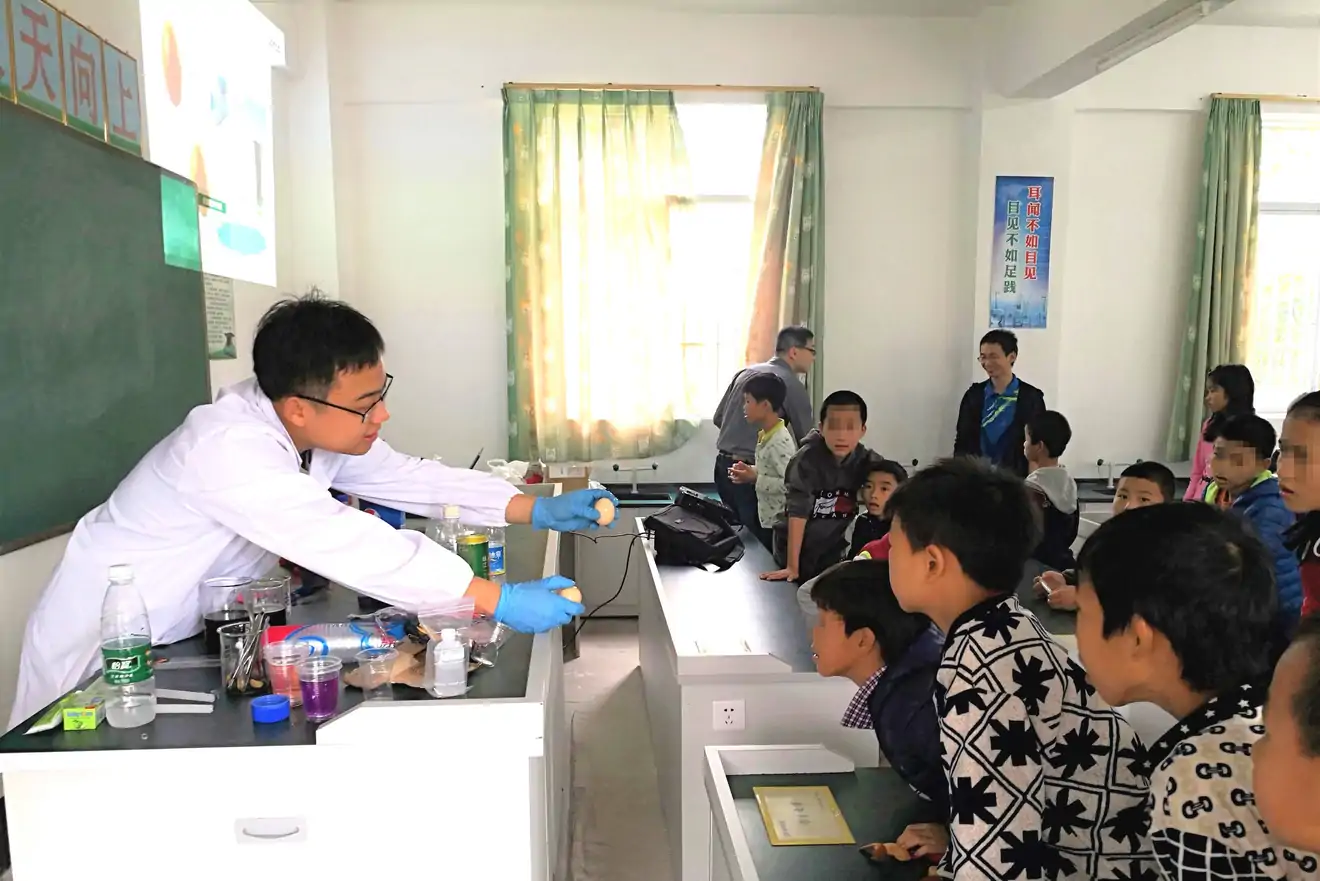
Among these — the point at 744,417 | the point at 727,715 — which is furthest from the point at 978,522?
the point at 744,417

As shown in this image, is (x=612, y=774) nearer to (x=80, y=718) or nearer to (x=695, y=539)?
(x=695, y=539)

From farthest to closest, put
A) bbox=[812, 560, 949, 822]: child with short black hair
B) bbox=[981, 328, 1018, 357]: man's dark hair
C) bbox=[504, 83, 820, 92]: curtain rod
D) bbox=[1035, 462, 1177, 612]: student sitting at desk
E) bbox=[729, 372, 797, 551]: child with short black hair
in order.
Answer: bbox=[504, 83, 820, 92]: curtain rod
bbox=[981, 328, 1018, 357]: man's dark hair
bbox=[729, 372, 797, 551]: child with short black hair
bbox=[1035, 462, 1177, 612]: student sitting at desk
bbox=[812, 560, 949, 822]: child with short black hair

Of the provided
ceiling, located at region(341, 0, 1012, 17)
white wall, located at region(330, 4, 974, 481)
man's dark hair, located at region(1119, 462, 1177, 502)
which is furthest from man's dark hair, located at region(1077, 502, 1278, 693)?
ceiling, located at region(341, 0, 1012, 17)

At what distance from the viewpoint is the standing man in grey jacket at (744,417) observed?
13.2 feet

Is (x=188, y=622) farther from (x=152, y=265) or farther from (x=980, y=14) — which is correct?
(x=980, y=14)

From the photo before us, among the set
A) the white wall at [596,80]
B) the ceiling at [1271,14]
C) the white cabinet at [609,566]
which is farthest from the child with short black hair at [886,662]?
the ceiling at [1271,14]

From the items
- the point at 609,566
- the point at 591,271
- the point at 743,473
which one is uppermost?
the point at 591,271

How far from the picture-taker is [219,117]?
3.18m

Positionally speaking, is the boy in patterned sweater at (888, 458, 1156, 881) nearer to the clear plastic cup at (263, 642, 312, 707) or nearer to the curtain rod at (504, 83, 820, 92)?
the clear plastic cup at (263, 642, 312, 707)

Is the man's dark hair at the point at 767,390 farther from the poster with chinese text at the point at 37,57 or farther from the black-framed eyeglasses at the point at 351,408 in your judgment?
the poster with chinese text at the point at 37,57

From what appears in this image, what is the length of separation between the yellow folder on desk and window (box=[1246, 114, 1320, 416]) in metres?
4.47

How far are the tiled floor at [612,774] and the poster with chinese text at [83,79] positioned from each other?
230 cm

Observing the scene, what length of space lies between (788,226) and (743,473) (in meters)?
1.47

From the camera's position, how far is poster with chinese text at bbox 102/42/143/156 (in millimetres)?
2379
